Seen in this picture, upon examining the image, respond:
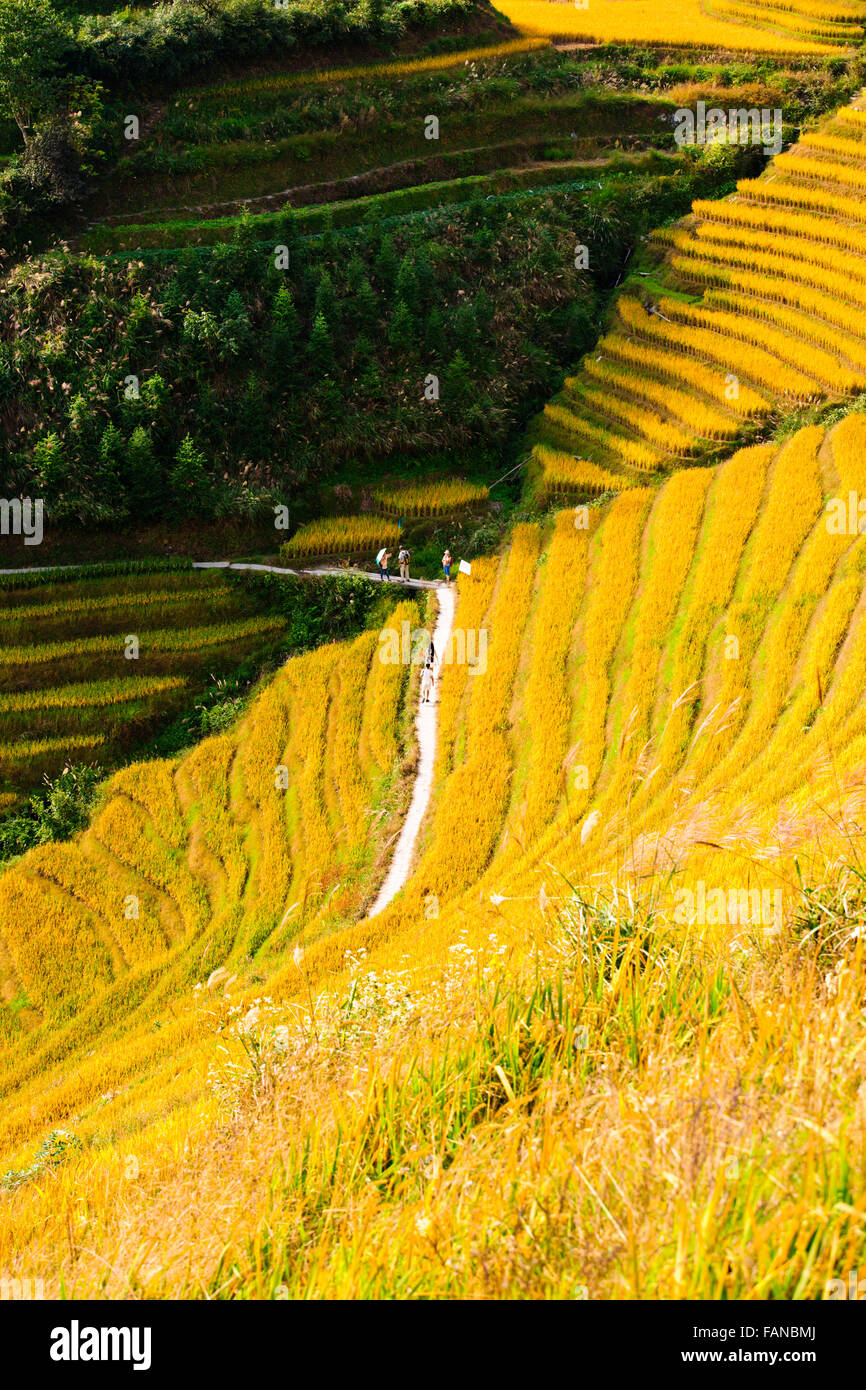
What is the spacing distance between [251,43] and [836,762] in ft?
107

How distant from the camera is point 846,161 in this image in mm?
33062

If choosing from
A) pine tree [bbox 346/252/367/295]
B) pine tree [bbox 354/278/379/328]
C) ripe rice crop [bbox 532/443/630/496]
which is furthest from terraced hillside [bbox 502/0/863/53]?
ripe rice crop [bbox 532/443/630/496]

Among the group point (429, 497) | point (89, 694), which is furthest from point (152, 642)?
point (429, 497)

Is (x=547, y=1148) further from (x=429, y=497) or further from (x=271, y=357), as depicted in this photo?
(x=271, y=357)

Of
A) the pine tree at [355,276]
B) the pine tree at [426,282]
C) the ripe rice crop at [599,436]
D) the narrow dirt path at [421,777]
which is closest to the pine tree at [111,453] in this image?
the pine tree at [355,276]

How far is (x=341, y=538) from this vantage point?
84.0ft

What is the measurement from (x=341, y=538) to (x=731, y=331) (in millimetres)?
13607

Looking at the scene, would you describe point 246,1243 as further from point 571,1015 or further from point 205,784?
point 205,784

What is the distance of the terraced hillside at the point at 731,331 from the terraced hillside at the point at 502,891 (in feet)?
5.99

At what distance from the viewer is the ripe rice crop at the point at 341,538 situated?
25422mm

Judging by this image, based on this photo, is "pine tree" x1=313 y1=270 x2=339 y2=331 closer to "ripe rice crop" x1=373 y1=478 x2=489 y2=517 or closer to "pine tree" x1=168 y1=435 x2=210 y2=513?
"ripe rice crop" x1=373 y1=478 x2=489 y2=517

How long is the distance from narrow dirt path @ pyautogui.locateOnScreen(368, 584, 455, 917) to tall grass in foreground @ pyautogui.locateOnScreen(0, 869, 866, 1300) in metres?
10.0

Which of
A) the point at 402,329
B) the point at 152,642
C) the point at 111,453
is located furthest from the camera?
the point at 402,329

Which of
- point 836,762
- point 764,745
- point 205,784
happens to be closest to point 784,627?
point 764,745
